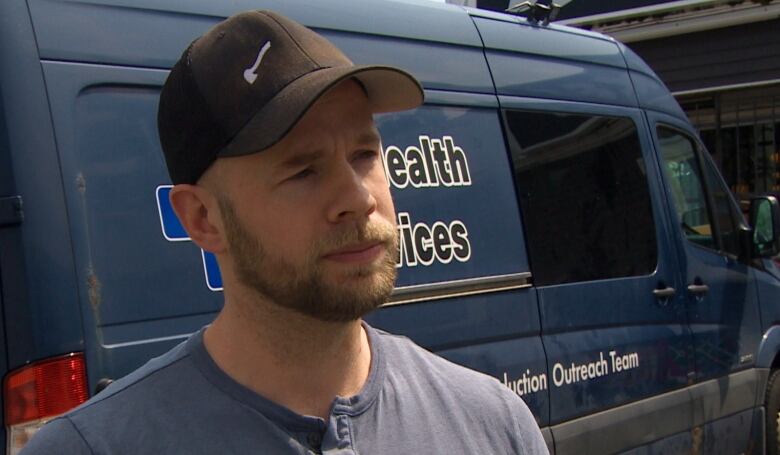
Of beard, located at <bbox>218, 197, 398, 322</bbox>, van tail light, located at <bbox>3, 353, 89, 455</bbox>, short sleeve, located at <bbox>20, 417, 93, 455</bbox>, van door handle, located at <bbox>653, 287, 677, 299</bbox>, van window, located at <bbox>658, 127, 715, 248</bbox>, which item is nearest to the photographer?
short sleeve, located at <bbox>20, 417, 93, 455</bbox>

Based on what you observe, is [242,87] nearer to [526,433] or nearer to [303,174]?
[303,174]

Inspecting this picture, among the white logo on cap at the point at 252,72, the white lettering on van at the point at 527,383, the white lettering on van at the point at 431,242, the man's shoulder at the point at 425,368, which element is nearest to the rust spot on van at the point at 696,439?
the white lettering on van at the point at 527,383

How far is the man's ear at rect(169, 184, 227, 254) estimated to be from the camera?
1.48 m

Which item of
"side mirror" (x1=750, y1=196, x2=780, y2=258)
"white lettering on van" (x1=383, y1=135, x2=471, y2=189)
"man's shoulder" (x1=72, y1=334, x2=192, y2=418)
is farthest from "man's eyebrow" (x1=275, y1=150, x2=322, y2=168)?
"side mirror" (x1=750, y1=196, x2=780, y2=258)

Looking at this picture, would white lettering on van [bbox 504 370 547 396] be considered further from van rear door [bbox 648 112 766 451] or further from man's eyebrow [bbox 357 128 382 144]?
man's eyebrow [bbox 357 128 382 144]

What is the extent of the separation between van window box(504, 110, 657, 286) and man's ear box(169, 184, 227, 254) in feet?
8.18

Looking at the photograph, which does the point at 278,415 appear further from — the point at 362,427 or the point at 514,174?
the point at 514,174

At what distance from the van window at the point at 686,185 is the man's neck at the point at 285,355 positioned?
3.74 meters

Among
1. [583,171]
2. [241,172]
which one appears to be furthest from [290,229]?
[583,171]

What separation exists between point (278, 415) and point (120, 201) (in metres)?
1.42

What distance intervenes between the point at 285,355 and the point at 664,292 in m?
3.45

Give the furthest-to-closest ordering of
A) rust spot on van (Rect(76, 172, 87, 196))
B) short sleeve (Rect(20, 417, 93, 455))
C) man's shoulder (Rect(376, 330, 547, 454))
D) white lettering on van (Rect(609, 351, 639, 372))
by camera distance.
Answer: white lettering on van (Rect(609, 351, 639, 372)), rust spot on van (Rect(76, 172, 87, 196)), man's shoulder (Rect(376, 330, 547, 454)), short sleeve (Rect(20, 417, 93, 455))

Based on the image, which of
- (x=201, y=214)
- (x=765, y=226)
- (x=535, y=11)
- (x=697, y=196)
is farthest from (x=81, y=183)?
(x=765, y=226)

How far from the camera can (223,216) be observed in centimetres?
147
